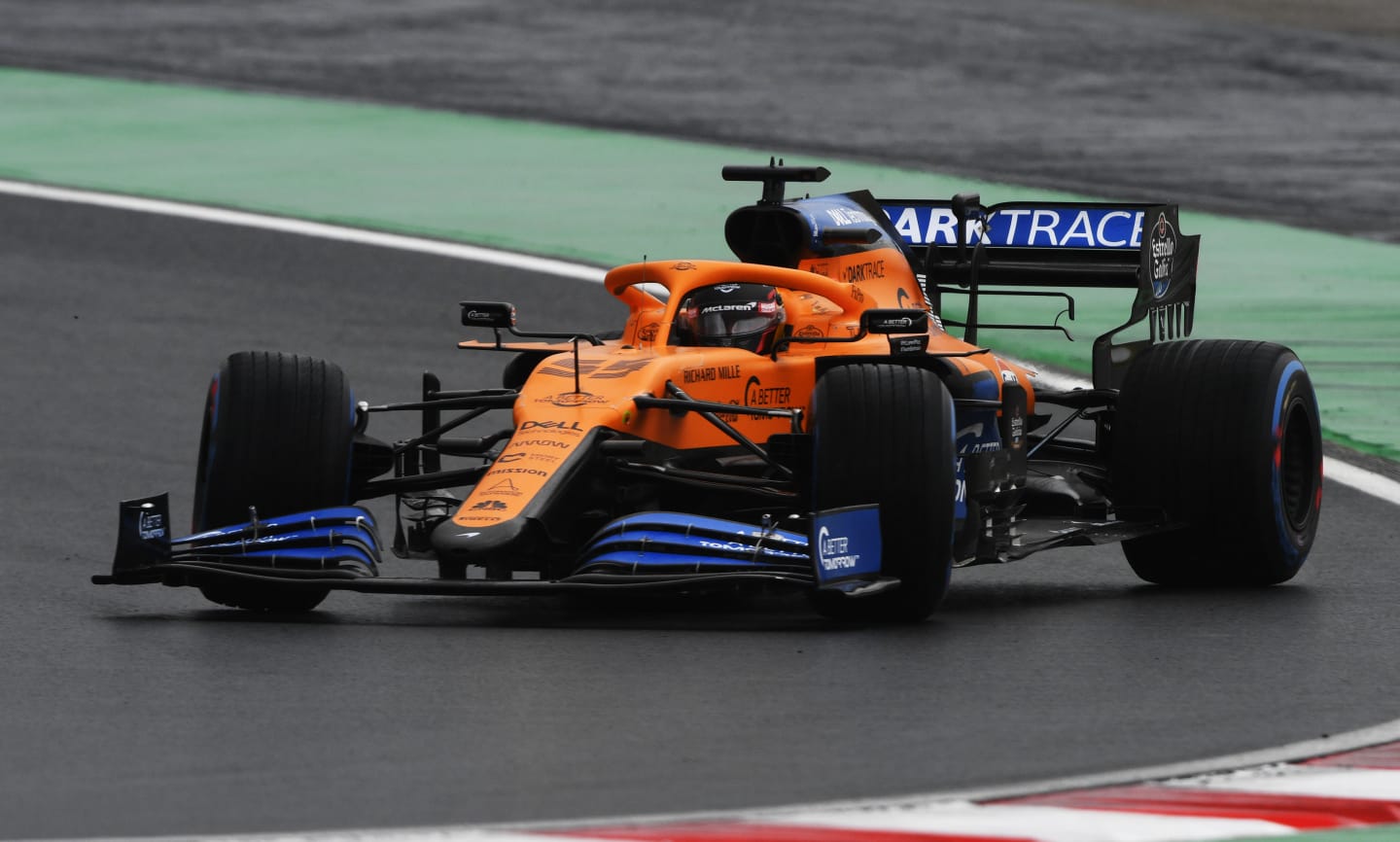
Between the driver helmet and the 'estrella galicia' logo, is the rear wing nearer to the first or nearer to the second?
the 'estrella galicia' logo

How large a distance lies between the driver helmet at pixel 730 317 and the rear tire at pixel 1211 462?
1.57m

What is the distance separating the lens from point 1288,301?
17969 mm

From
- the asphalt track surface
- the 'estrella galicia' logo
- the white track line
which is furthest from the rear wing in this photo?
the white track line

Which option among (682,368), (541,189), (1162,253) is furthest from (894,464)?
(541,189)

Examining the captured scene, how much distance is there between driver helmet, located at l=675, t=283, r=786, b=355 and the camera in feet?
34.5

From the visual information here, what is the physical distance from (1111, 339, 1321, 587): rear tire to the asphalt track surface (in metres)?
0.20

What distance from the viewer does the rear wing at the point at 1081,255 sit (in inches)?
459

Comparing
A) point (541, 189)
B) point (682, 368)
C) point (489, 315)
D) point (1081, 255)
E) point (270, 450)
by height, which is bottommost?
point (270, 450)

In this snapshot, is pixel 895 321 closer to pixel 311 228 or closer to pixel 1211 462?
pixel 1211 462

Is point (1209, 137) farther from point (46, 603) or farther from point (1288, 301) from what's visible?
point (46, 603)

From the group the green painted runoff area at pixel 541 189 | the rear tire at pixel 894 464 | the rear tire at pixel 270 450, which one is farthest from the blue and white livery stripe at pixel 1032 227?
the green painted runoff area at pixel 541 189

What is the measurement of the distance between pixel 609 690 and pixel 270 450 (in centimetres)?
237

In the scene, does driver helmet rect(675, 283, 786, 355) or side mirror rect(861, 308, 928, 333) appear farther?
driver helmet rect(675, 283, 786, 355)

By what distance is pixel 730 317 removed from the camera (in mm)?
10523
